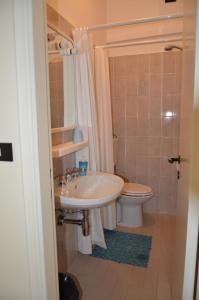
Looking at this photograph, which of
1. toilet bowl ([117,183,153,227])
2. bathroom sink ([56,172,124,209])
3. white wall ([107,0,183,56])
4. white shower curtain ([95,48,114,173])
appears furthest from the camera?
white wall ([107,0,183,56])

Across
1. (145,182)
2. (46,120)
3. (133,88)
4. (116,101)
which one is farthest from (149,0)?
(46,120)

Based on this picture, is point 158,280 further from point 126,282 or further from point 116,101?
point 116,101

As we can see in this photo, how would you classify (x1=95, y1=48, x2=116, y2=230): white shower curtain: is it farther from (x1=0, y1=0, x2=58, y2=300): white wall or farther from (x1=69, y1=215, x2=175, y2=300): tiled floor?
(x1=0, y1=0, x2=58, y2=300): white wall

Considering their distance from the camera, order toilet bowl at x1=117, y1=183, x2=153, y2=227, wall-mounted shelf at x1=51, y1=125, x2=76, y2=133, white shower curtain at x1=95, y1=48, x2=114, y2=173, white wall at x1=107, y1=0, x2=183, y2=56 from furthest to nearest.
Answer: white wall at x1=107, y1=0, x2=183, y2=56 < toilet bowl at x1=117, y1=183, x2=153, y2=227 < white shower curtain at x1=95, y1=48, x2=114, y2=173 < wall-mounted shelf at x1=51, y1=125, x2=76, y2=133

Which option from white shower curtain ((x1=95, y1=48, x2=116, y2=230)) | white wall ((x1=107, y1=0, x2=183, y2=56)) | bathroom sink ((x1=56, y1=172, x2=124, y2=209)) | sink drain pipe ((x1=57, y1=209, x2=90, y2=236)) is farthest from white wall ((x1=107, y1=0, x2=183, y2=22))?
sink drain pipe ((x1=57, y1=209, x2=90, y2=236))

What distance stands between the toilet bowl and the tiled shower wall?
0.40 meters

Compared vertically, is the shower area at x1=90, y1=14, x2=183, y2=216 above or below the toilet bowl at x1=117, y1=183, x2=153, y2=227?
above

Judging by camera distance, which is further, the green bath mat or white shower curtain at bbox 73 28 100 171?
the green bath mat

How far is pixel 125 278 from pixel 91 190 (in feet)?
2.50

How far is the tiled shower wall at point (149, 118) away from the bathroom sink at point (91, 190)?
4.19 ft

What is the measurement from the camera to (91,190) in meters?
1.76

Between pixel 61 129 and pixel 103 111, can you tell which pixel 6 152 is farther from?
pixel 103 111

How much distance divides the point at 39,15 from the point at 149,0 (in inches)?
95.4

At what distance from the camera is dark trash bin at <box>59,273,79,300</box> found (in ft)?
4.69
